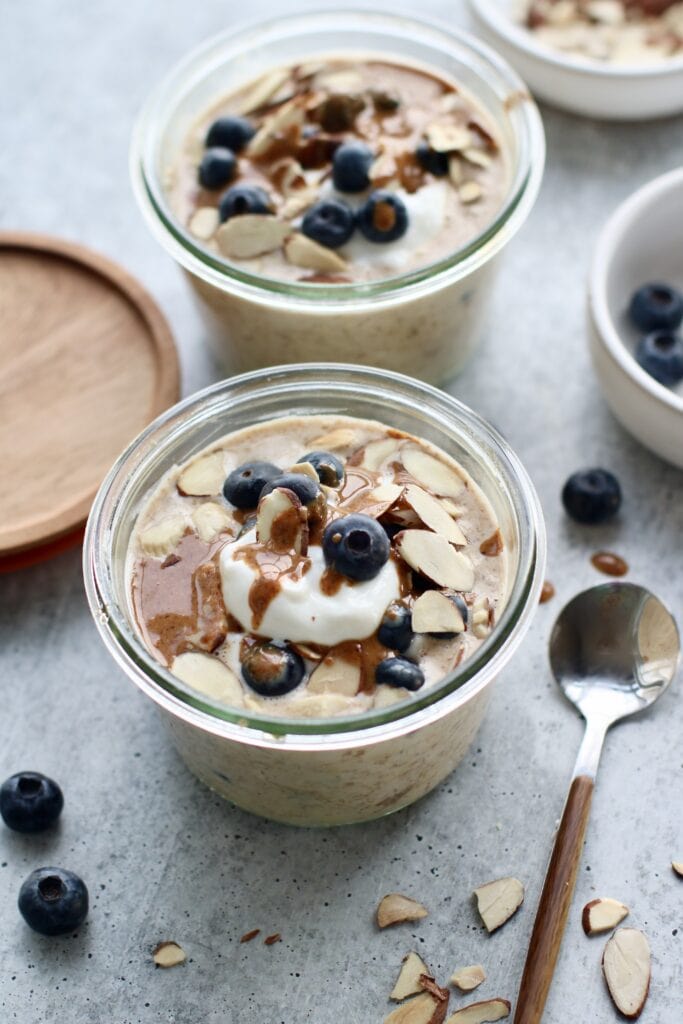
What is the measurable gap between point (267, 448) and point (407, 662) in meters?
0.55

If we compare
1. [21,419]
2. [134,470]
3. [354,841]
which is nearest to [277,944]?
[354,841]

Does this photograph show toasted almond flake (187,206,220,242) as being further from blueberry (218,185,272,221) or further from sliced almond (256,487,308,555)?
sliced almond (256,487,308,555)

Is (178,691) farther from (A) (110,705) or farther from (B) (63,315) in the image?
(B) (63,315)

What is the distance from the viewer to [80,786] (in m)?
2.34

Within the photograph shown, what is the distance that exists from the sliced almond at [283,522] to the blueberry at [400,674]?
22 centimetres

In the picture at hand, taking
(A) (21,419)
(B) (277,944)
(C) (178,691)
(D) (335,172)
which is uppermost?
(D) (335,172)

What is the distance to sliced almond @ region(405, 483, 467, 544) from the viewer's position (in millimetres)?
2117

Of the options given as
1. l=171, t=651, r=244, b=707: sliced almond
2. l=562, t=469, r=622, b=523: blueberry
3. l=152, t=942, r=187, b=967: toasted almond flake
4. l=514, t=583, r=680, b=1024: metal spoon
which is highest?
l=171, t=651, r=244, b=707: sliced almond

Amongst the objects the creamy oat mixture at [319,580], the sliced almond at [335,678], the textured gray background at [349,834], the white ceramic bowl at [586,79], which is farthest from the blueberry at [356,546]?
the white ceramic bowl at [586,79]

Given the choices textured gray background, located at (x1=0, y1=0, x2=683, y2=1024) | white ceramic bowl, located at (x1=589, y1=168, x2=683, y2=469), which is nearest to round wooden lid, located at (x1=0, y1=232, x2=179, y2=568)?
textured gray background, located at (x1=0, y1=0, x2=683, y2=1024)

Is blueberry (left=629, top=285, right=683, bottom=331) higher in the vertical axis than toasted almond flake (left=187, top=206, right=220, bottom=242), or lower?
lower

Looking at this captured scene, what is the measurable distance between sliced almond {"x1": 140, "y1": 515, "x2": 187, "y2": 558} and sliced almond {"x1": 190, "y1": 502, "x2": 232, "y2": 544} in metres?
0.03

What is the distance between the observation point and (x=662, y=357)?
106 inches

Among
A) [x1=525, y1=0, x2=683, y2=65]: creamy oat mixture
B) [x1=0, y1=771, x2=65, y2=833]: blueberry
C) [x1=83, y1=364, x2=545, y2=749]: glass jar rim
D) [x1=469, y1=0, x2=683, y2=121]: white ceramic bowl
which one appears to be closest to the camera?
[x1=83, y1=364, x2=545, y2=749]: glass jar rim
